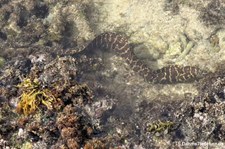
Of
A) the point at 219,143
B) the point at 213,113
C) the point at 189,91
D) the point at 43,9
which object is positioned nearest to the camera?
the point at 219,143

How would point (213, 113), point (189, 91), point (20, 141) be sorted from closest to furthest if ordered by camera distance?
point (20, 141)
point (213, 113)
point (189, 91)

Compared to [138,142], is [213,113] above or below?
above

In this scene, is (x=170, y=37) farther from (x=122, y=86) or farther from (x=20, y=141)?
(x=20, y=141)

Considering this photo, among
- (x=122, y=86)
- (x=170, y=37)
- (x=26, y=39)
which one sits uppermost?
(x=170, y=37)

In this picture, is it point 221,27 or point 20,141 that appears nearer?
point 20,141

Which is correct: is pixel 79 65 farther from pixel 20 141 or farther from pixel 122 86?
pixel 20 141

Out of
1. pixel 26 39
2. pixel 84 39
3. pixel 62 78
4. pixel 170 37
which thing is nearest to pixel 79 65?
pixel 84 39

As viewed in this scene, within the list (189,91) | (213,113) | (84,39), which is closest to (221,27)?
(189,91)
